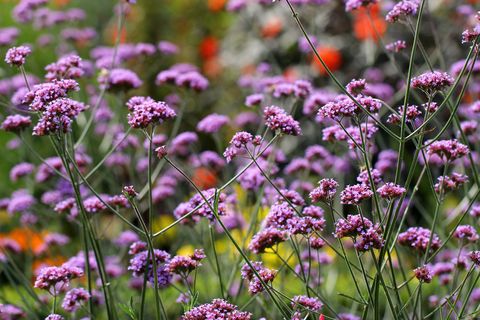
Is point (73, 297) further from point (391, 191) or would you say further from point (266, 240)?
point (391, 191)

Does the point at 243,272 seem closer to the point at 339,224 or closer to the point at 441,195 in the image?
the point at 339,224

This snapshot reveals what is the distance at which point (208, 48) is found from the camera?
1044cm

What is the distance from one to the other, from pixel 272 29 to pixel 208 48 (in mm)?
2123

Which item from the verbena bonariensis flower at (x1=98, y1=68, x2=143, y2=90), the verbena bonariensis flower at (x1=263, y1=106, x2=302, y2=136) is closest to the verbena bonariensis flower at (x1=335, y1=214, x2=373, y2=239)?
the verbena bonariensis flower at (x1=263, y1=106, x2=302, y2=136)

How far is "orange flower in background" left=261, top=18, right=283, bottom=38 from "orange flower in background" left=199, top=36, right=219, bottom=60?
1.65 meters

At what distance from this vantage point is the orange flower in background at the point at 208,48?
10375 millimetres

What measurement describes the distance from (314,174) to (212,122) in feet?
2.46

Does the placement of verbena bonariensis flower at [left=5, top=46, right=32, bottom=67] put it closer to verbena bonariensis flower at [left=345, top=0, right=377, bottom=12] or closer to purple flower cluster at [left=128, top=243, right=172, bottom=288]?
purple flower cluster at [left=128, top=243, right=172, bottom=288]

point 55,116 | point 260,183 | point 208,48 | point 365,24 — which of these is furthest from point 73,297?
point 208,48

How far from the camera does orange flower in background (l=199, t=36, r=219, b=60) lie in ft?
34.0

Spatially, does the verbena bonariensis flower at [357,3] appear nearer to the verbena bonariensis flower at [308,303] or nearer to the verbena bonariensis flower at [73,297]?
the verbena bonariensis flower at [308,303]

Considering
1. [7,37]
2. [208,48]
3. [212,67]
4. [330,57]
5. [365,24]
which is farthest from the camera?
[208,48]

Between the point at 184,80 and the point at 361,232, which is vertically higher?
the point at 184,80

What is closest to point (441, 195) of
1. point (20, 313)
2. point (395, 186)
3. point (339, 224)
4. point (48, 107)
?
point (395, 186)
